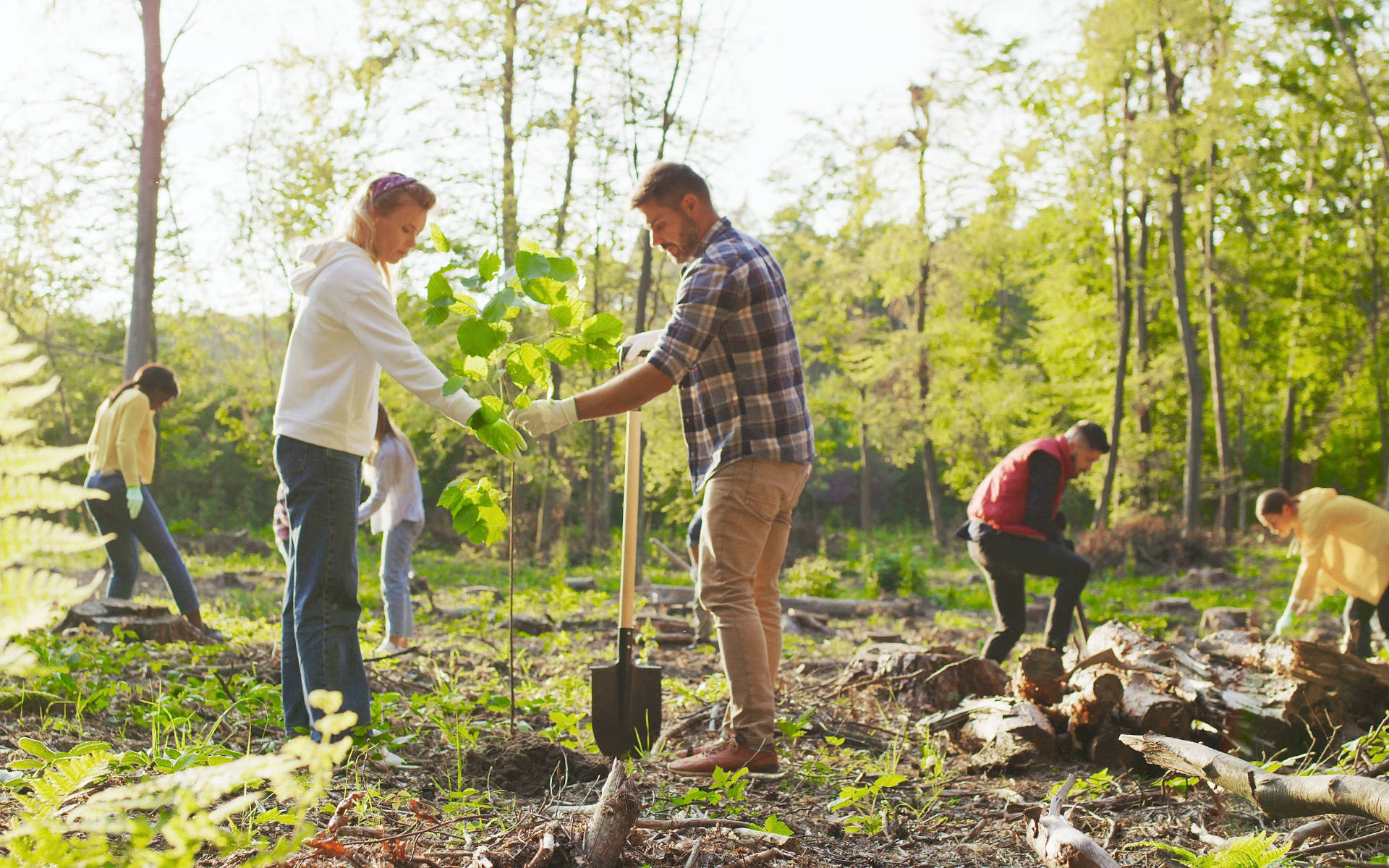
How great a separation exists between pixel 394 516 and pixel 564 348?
306 cm

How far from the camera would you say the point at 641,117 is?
13.4 m

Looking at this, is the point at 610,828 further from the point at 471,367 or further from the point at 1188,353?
the point at 1188,353

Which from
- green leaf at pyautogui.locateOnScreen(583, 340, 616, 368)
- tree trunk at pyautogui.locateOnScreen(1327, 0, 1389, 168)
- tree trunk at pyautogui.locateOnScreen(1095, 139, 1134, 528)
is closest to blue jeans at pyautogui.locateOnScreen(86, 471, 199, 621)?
green leaf at pyautogui.locateOnScreen(583, 340, 616, 368)

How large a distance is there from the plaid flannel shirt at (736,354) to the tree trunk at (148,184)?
7588 millimetres

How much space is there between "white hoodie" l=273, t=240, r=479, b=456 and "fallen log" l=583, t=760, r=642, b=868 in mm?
1297

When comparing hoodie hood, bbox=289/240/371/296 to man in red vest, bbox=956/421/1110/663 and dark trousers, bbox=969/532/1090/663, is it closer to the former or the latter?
man in red vest, bbox=956/421/1110/663

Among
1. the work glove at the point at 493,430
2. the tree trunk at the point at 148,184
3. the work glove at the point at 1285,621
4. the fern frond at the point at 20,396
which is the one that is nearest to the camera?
the fern frond at the point at 20,396

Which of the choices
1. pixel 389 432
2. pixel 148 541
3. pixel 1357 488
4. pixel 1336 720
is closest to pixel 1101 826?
pixel 1336 720

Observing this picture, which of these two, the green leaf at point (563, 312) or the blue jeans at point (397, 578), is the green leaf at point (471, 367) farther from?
the blue jeans at point (397, 578)

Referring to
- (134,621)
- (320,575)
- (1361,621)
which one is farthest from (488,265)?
(1361,621)

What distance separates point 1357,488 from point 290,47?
2537 cm

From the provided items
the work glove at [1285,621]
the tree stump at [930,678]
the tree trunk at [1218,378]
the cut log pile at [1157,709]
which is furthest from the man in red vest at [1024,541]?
the tree trunk at [1218,378]

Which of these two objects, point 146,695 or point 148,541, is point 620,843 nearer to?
point 146,695

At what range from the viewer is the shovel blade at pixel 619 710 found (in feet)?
11.1
